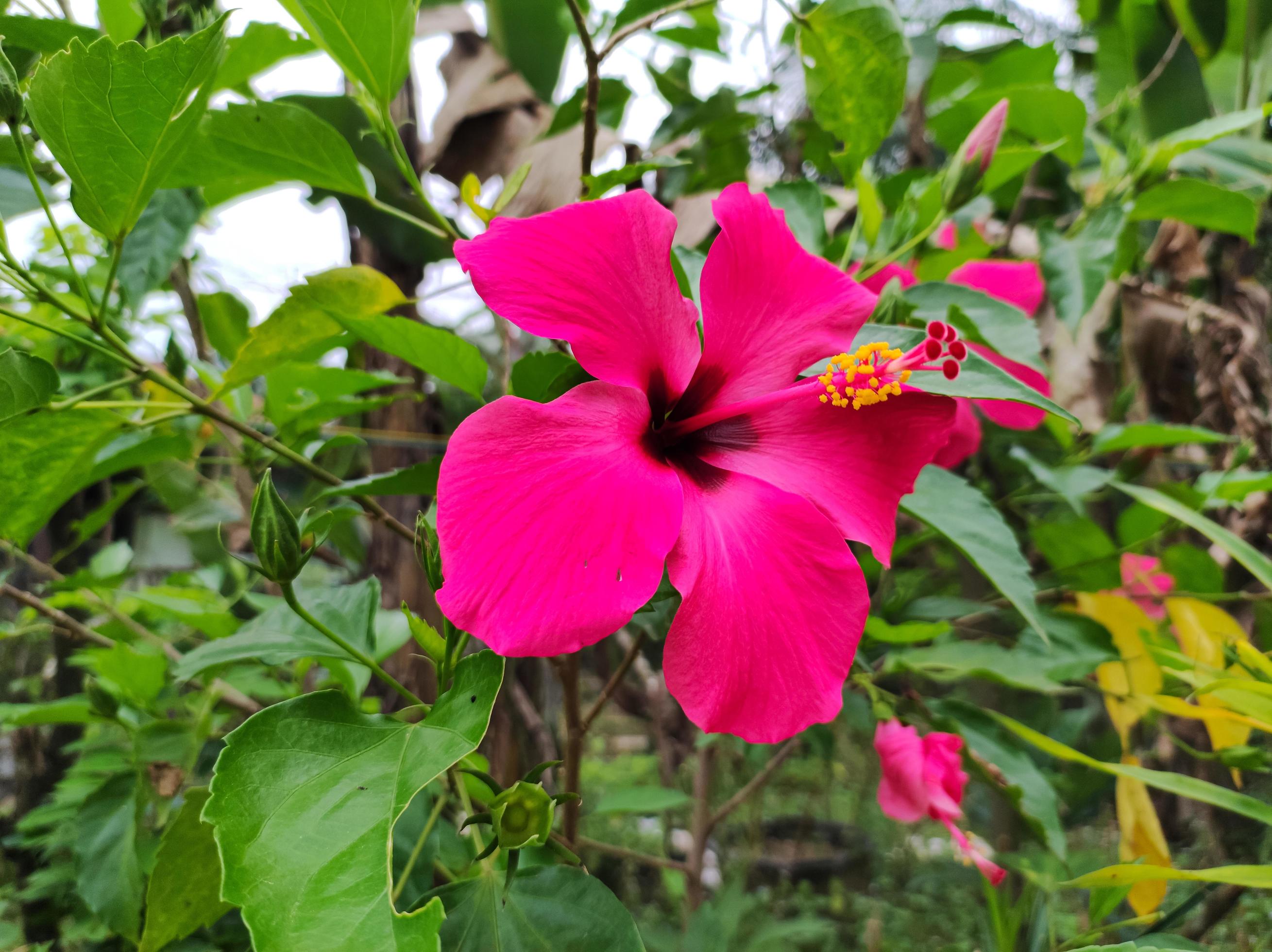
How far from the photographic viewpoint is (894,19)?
581 millimetres

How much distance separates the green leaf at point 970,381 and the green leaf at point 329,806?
291mm

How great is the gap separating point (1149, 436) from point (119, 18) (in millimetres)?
1112

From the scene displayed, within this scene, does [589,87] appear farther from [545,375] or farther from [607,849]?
[607,849]

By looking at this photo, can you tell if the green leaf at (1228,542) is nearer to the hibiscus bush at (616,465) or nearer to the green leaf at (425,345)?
the hibiscus bush at (616,465)

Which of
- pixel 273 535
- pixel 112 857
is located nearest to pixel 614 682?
pixel 273 535

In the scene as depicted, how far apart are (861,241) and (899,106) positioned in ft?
0.88

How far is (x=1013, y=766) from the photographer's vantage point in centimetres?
75

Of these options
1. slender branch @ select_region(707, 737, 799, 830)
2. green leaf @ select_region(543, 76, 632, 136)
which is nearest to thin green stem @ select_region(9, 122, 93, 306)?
green leaf @ select_region(543, 76, 632, 136)

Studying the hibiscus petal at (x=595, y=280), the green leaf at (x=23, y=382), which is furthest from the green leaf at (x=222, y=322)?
the hibiscus petal at (x=595, y=280)

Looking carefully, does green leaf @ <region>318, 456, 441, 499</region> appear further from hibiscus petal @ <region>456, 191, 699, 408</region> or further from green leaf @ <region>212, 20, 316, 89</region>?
green leaf @ <region>212, 20, 316, 89</region>

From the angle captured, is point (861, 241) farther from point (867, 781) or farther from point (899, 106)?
point (867, 781)

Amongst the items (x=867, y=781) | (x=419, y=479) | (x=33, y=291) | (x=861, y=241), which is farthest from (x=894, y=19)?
(x=867, y=781)

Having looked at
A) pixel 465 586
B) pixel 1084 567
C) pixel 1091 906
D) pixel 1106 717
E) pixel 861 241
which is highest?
pixel 465 586

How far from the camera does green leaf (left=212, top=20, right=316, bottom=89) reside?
692 mm
